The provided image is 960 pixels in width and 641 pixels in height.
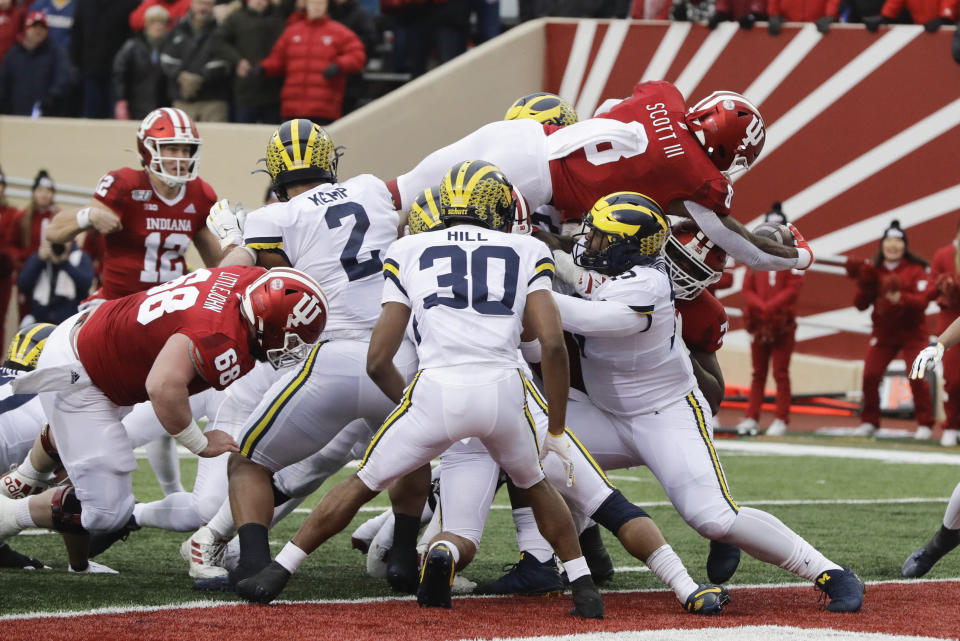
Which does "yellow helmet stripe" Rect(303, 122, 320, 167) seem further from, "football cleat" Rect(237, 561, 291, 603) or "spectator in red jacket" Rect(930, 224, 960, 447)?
"spectator in red jacket" Rect(930, 224, 960, 447)

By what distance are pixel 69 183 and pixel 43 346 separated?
424 inches

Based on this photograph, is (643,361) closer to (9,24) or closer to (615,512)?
(615,512)

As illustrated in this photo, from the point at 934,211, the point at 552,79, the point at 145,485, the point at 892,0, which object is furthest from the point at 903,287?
the point at 145,485

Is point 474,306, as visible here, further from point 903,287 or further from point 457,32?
point 457,32

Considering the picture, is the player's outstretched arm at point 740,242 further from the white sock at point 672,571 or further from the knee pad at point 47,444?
the knee pad at point 47,444

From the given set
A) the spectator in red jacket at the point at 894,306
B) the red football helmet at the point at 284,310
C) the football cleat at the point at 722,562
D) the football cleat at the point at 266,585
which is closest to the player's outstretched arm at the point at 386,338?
the red football helmet at the point at 284,310

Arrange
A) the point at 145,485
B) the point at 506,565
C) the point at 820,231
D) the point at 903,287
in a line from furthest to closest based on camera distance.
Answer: the point at 820,231, the point at 903,287, the point at 145,485, the point at 506,565

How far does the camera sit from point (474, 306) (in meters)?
5.10

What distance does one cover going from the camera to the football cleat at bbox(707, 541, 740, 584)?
Result: 227 inches

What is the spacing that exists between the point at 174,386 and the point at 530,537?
1.53 m

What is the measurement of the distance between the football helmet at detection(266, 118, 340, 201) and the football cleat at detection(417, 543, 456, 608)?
5.54ft

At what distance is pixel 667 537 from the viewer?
7.29 m

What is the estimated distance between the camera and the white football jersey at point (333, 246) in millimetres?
5777

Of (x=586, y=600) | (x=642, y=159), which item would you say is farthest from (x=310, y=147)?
(x=586, y=600)
